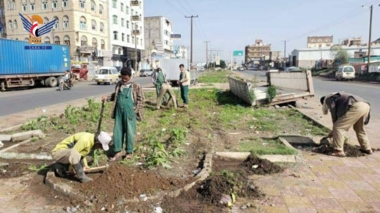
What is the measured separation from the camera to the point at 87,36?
47812mm

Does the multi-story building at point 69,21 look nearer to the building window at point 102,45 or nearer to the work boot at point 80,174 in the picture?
the building window at point 102,45

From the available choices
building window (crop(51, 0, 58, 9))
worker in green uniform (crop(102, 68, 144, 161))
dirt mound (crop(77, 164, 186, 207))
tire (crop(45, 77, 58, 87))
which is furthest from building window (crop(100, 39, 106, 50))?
dirt mound (crop(77, 164, 186, 207))

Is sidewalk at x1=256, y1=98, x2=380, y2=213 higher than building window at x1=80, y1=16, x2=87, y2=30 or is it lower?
lower

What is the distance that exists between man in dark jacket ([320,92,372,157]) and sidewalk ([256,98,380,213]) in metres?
0.28

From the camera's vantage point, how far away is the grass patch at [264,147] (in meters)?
5.38

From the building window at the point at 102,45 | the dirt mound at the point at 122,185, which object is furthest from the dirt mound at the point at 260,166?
the building window at the point at 102,45

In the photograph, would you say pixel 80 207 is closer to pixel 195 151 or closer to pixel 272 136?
pixel 195 151

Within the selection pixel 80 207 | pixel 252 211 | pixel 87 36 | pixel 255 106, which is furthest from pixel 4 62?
pixel 87 36

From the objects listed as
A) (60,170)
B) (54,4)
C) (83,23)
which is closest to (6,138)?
(60,170)

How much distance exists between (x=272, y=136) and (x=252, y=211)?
12.7 ft

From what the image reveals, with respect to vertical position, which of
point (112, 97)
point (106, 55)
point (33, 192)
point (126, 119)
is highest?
point (106, 55)

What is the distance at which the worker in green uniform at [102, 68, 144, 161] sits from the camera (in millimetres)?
5000

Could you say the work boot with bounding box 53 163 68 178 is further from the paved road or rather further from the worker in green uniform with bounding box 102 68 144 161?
the paved road

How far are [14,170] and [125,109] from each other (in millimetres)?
1996
